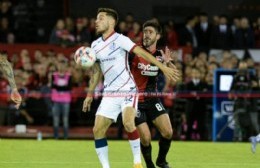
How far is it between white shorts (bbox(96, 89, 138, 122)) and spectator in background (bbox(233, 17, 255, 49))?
12709 mm

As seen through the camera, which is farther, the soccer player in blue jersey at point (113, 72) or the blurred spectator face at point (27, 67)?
the blurred spectator face at point (27, 67)

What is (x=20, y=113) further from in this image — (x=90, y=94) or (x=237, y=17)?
(x=90, y=94)

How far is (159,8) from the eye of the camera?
2802 centimetres

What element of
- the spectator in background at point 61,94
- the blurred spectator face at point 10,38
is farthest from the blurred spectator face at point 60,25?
the spectator in background at point 61,94

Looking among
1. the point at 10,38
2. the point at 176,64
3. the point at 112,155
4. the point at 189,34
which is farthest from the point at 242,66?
the point at 10,38

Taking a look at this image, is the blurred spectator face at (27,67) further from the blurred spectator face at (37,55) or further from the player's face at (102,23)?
the player's face at (102,23)

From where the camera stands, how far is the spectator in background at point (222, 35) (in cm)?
2523

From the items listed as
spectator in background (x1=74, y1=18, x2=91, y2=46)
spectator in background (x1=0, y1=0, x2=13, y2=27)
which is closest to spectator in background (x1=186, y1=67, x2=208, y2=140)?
spectator in background (x1=74, y1=18, x2=91, y2=46)

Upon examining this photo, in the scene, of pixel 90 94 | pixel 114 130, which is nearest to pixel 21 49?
pixel 114 130

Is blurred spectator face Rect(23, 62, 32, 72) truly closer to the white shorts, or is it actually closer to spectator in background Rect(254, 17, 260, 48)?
spectator in background Rect(254, 17, 260, 48)

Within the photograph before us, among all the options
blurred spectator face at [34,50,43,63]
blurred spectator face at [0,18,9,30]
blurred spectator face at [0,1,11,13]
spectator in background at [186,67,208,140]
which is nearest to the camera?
spectator in background at [186,67,208,140]

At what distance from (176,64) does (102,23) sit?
11.0 m

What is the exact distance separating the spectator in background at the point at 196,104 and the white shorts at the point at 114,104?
1031cm

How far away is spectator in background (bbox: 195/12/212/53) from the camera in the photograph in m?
25.7
